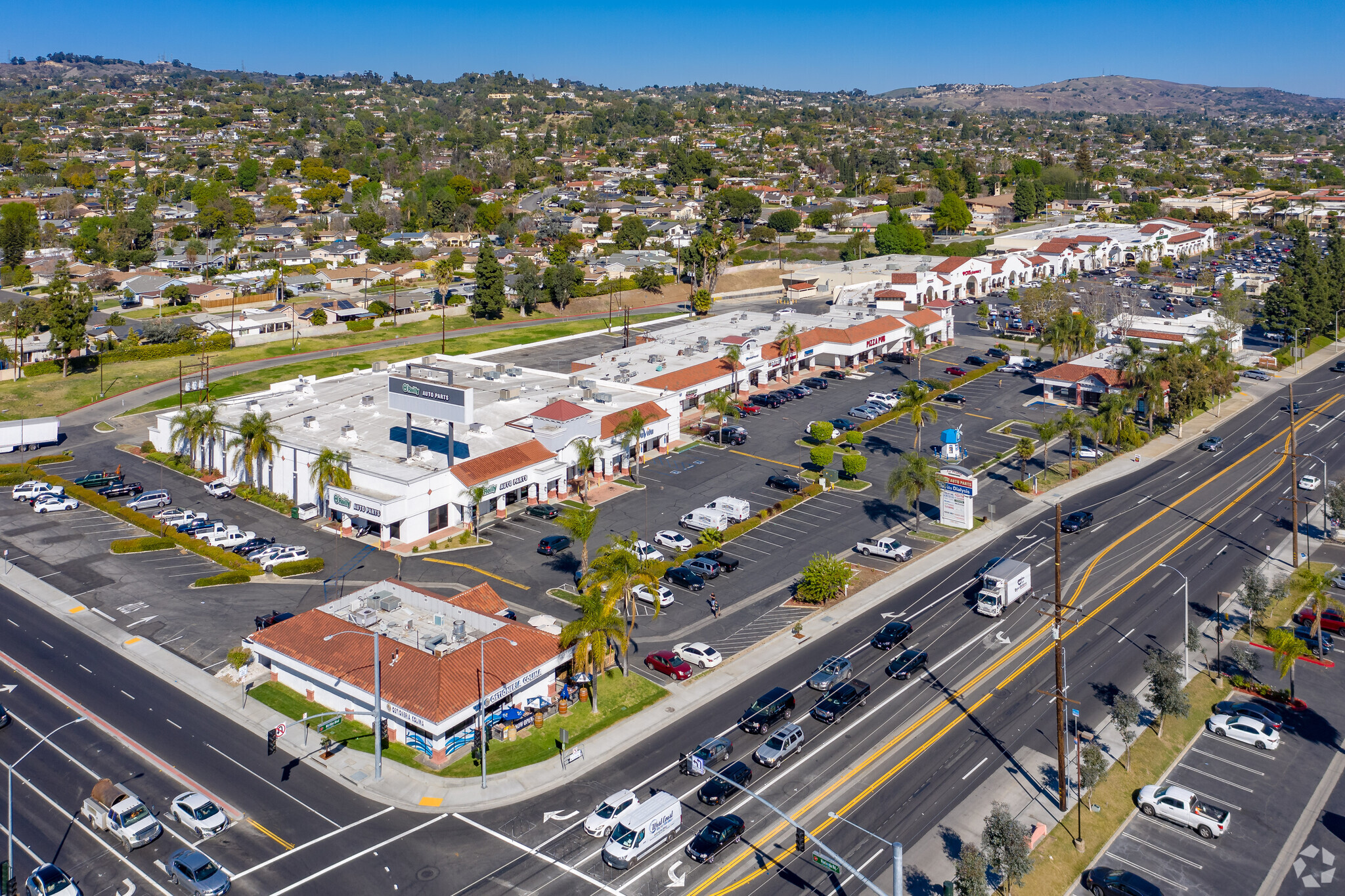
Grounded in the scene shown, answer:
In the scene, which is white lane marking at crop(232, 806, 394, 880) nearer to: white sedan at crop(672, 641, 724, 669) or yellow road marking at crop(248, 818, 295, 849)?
yellow road marking at crop(248, 818, 295, 849)

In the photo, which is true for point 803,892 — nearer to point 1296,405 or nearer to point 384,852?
point 384,852

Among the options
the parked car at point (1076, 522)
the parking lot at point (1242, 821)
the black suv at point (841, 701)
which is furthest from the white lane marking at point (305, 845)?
the parked car at point (1076, 522)

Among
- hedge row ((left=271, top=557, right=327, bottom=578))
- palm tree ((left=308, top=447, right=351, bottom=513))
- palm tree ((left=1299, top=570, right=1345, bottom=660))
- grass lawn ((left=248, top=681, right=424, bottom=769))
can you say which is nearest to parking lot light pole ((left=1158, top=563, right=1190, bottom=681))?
palm tree ((left=1299, top=570, right=1345, bottom=660))

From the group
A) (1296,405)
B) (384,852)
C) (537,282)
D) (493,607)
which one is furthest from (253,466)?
(1296,405)

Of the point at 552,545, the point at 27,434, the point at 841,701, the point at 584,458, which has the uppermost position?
the point at 584,458

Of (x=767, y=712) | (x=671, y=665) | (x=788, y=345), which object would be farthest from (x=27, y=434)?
(x=767, y=712)

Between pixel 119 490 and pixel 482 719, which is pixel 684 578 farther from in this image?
pixel 119 490
